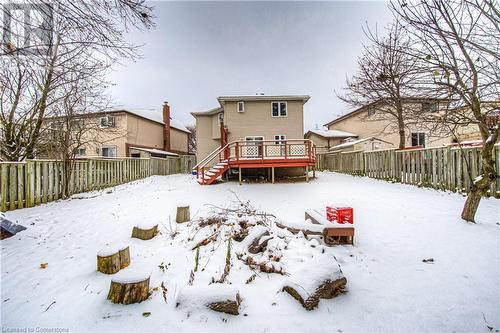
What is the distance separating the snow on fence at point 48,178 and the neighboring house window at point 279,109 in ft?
37.3

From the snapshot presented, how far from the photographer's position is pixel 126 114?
2077cm

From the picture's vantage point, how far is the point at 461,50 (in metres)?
3.98

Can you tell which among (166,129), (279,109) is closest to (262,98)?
(279,109)

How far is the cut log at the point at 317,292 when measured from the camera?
246 cm

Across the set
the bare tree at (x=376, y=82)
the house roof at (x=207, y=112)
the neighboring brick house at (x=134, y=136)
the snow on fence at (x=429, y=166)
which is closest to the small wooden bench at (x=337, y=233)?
the snow on fence at (x=429, y=166)

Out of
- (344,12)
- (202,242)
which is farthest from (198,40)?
(202,242)

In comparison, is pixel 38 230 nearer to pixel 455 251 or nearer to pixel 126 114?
pixel 455 251

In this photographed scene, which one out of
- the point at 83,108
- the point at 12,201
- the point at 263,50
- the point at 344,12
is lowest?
the point at 12,201

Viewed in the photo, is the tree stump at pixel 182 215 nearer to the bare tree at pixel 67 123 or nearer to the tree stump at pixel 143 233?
the tree stump at pixel 143 233

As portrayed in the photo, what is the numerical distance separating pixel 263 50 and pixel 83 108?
62.7ft

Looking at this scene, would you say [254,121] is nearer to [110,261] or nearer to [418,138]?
[110,261]

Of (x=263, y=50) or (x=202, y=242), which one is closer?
(x=202, y=242)

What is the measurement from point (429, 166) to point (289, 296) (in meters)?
9.43

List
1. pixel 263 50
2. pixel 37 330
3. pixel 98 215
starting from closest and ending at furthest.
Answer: pixel 37 330, pixel 98 215, pixel 263 50
